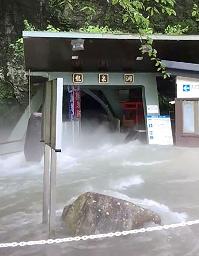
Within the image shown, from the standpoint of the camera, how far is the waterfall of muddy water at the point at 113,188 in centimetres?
573

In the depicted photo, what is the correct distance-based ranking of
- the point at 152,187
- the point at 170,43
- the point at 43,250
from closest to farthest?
the point at 43,250, the point at 152,187, the point at 170,43

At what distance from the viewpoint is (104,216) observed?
6242 millimetres

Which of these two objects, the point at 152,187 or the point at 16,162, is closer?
the point at 152,187

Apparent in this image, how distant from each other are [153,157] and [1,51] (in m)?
9.85

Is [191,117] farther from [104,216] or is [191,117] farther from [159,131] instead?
[104,216]

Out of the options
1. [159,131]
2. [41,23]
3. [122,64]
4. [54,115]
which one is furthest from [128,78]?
[54,115]

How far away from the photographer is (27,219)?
7.10 m

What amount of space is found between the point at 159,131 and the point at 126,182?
5.52 m

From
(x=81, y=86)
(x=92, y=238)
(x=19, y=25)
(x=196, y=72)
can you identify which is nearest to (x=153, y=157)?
(x=196, y=72)

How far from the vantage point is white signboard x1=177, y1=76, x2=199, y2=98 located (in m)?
13.9

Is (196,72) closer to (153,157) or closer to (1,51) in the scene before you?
(153,157)

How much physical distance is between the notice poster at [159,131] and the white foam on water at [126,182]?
15.7ft

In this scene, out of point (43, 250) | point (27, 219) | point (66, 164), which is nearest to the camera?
point (43, 250)

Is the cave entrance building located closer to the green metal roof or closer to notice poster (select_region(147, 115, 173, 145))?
the green metal roof
